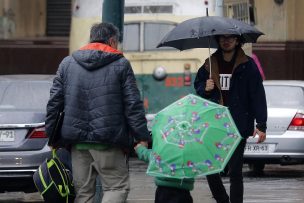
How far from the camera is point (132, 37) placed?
18.0m

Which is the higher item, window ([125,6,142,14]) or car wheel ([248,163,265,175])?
window ([125,6,142,14])

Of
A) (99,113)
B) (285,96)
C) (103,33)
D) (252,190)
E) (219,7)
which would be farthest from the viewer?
(219,7)

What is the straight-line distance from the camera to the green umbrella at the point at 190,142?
740 cm

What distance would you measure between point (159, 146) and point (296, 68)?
19125mm

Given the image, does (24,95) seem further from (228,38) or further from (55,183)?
(55,183)

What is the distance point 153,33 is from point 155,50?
1.00 feet

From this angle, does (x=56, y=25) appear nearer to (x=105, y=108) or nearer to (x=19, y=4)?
(x=19, y=4)

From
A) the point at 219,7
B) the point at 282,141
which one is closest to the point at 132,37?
the point at 219,7

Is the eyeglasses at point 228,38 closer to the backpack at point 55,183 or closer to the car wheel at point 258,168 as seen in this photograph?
the backpack at point 55,183

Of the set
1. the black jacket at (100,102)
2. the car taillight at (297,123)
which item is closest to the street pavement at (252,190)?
the car taillight at (297,123)

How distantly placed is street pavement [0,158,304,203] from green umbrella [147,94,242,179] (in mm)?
4872

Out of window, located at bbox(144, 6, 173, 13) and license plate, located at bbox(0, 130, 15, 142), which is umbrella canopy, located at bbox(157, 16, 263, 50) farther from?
window, located at bbox(144, 6, 173, 13)

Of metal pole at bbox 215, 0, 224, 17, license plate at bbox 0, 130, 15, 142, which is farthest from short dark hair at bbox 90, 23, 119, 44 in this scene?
metal pole at bbox 215, 0, 224, 17

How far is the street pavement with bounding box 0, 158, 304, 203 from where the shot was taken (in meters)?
12.6
